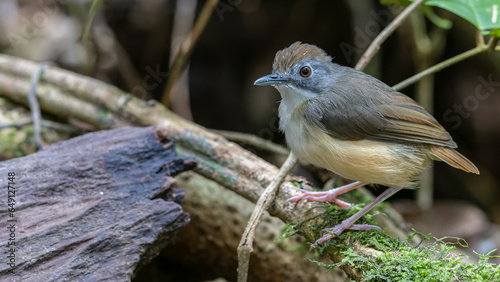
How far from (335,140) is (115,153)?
159 cm

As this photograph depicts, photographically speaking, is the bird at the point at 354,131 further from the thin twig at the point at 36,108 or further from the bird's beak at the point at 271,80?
the thin twig at the point at 36,108

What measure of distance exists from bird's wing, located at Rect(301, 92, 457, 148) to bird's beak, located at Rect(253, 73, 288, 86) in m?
0.30

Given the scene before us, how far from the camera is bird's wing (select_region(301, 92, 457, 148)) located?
10.5 feet

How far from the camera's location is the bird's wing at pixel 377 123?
3.19m

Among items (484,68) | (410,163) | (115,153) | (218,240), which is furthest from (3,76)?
(484,68)

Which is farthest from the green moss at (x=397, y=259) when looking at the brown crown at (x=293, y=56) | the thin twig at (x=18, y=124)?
the thin twig at (x=18, y=124)

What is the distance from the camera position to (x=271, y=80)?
3332mm

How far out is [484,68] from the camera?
6.48m

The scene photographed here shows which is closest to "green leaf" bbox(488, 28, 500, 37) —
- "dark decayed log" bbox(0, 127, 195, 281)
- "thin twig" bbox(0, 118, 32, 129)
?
"dark decayed log" bbox(0, 127, 195, 281)

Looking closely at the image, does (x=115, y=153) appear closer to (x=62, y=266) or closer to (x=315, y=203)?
(x=62, y=266)

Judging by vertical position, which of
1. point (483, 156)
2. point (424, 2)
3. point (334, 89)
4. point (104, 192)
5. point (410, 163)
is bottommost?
point (483, 156)

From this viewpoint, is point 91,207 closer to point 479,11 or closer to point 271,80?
point 271,80

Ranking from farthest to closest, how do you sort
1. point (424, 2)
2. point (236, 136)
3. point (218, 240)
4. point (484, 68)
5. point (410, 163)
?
point (484, 68) < point (236, 136) < point (218, 240) < point (424, 2) < point (410, 163)

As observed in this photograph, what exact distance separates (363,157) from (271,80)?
85cm
